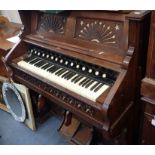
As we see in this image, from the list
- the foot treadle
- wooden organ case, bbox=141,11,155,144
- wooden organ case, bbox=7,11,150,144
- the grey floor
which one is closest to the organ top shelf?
wooden organ case, bbox=7,11,150,144

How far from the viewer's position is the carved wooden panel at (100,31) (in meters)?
1.30

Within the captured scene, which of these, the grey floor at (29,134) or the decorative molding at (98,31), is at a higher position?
the decorative molding at (98,31)

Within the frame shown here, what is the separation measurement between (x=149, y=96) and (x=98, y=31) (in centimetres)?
51

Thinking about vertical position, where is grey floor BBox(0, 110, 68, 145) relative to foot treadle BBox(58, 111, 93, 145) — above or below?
below

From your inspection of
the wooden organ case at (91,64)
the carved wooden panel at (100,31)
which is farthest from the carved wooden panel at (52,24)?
the carved wooden panel at (100,31)

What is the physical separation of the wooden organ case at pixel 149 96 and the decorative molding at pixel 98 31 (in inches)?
10.0

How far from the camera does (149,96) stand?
1.24m

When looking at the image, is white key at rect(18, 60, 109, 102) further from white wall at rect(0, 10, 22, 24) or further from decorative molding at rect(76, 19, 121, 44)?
white wall at rect(0, 10, 22, 24)

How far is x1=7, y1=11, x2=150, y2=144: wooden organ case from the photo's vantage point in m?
1.17

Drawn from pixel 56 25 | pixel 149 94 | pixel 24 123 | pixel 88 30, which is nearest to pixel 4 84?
pixel 24 123

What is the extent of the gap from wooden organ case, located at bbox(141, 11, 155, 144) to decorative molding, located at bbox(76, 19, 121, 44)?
254 mm

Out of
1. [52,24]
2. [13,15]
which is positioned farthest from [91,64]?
[13,15]

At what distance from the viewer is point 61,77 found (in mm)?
1426

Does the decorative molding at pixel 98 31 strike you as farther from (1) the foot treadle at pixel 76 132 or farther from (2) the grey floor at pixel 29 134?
(2) the grey floor at pixel 29 134
